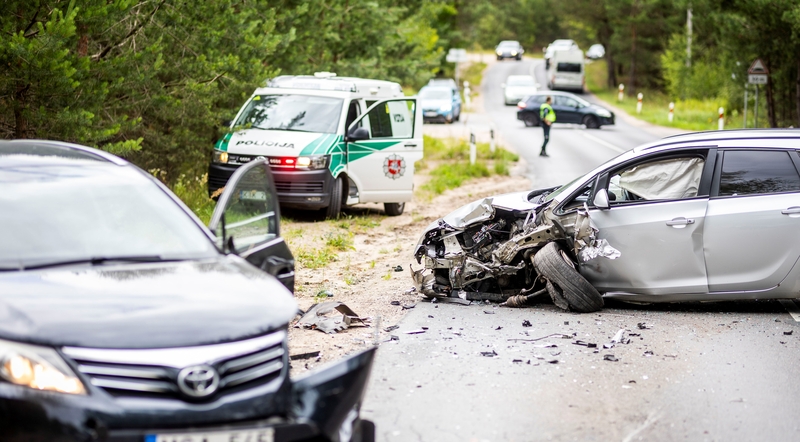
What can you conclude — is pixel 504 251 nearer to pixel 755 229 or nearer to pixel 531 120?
pixel 755 229

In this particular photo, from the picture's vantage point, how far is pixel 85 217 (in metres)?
4.78

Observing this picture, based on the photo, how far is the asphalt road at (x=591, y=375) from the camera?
5.39m

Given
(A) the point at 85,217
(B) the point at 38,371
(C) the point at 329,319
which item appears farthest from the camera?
(C) the point at 329,319

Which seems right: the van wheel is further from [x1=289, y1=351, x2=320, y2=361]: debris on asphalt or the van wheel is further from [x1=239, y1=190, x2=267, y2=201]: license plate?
[x1=239, y1=190, x2=267, y2=201]: license plate

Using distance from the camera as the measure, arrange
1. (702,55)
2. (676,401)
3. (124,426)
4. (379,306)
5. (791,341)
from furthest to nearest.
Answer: (702,55) → (379,306) → (791,341) → (676,401) → (124,426)

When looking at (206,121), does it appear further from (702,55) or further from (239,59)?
(702,55)

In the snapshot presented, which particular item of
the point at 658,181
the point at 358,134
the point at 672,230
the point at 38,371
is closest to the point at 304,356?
the point at 38,371

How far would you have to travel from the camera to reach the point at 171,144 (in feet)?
48.0

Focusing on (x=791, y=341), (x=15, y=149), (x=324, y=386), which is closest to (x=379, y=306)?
(x=791, y=341)

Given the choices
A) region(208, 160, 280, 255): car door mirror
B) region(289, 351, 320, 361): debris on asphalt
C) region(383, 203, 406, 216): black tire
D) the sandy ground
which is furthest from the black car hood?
region(383, 203, 406, 216): black tire

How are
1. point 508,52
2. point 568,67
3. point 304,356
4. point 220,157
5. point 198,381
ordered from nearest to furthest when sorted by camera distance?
point 198,381
point 304,356
point 220,157
point 568,67
point 508,52

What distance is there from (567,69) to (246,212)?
60.8 meters

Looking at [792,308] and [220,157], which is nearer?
[792,308]

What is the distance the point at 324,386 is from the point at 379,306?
497cm
